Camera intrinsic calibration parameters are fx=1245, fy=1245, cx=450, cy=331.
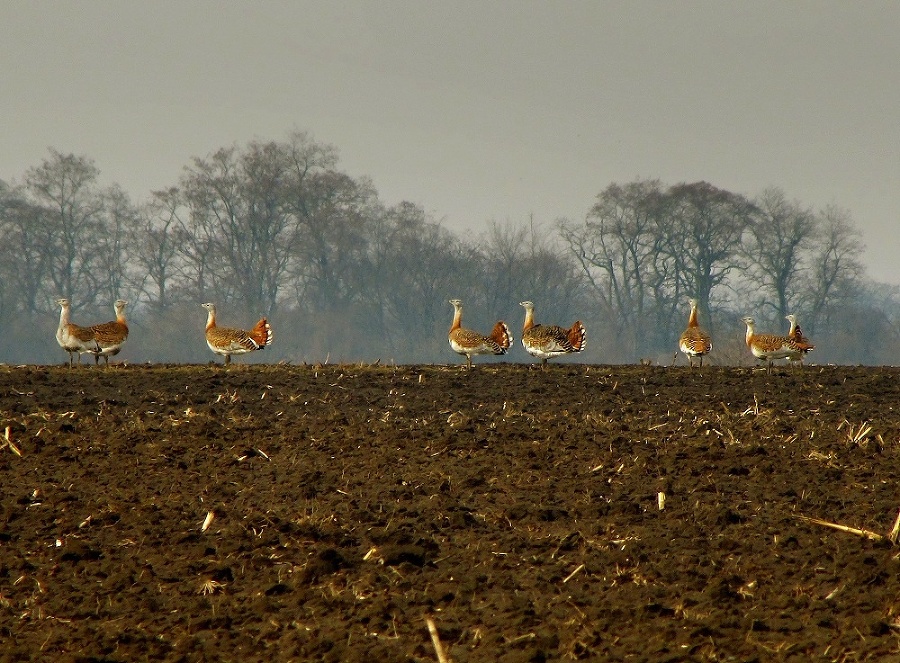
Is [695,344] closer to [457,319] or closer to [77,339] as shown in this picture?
[457,319]

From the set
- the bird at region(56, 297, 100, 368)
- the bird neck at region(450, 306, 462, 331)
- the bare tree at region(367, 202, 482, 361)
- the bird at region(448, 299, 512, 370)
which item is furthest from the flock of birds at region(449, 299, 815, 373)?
the bare tree at region(367, 202, 482, 361)

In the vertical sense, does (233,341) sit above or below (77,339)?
above

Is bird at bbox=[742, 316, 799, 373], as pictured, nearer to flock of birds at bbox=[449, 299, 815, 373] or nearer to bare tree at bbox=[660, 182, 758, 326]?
flock of birds at bbox=[449, 299, 815, 373]

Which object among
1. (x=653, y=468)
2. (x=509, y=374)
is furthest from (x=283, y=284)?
(x=653, y=468)

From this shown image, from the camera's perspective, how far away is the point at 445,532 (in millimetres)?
8352

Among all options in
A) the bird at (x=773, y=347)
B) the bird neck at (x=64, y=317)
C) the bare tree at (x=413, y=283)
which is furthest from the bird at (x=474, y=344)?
the bare tree at (x=413, y=283)

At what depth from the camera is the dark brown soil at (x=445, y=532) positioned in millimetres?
6445

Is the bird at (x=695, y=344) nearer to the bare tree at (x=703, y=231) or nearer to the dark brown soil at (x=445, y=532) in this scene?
the dark brown soil at (x=445, y=532)

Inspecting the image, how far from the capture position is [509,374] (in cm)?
1808

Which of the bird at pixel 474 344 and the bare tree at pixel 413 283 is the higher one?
the bare tree at pixel 413 283

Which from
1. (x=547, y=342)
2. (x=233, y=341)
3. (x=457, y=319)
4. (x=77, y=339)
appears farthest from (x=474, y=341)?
(x=77, y=339)

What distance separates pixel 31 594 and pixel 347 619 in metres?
2.03

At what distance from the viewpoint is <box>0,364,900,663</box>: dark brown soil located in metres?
6.45

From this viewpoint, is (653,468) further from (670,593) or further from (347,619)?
(347,619)
